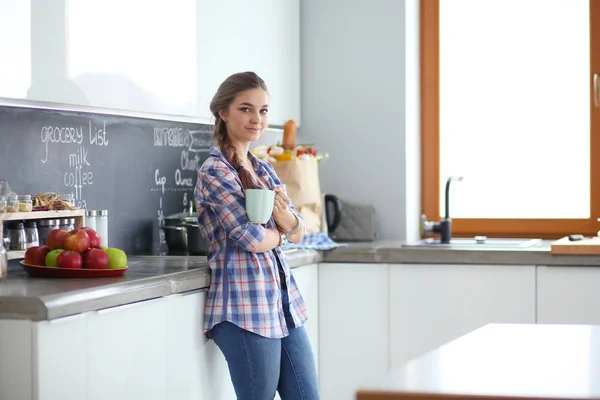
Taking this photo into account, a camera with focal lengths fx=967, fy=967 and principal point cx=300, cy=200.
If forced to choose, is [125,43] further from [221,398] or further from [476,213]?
[476,213]

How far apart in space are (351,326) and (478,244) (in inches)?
23.0

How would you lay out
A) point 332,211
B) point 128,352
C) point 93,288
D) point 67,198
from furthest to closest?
point 332,211
point 67,198
point 128,352
point 93,288

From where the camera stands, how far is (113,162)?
2.97 meters

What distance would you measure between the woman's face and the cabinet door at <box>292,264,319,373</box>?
0.73 m

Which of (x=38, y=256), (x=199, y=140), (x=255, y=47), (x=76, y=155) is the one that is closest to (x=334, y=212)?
(x=199, y=140)

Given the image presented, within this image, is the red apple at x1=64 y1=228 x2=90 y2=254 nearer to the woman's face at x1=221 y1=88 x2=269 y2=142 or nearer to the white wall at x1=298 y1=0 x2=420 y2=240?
the woman's face at x1=221 y1=88 x2=269 y2=142

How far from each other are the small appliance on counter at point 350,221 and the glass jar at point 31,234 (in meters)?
1.54

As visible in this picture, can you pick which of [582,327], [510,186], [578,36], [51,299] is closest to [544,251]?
[510,186]

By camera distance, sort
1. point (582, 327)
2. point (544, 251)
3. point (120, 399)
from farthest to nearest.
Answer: point (544, 251)
point (120, 399)
point (582, 327)

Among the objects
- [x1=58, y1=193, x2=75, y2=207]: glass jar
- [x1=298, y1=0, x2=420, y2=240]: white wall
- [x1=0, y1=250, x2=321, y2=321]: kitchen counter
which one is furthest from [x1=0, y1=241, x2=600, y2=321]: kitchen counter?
[x1=298, y1=0, x2=420, y2=240]: white wall

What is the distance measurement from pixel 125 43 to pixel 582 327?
59.0 inches

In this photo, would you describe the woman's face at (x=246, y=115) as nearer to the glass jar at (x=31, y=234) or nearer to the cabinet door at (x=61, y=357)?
the glass jar at (x=31, y=234)

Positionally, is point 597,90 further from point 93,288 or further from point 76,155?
point 93,288

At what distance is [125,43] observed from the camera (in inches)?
105
